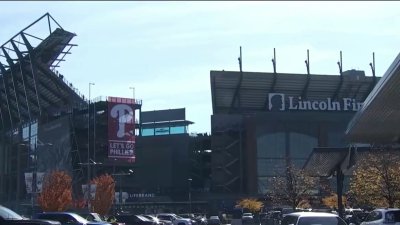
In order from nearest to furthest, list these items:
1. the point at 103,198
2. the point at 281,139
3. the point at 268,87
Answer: the point at 103,198 → the point at 281,139 → the point at 268,87

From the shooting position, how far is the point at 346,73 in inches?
5433

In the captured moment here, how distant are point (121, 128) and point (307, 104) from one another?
33.8m

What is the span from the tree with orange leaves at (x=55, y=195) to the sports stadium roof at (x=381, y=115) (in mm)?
41474

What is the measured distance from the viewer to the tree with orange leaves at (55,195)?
240 ft

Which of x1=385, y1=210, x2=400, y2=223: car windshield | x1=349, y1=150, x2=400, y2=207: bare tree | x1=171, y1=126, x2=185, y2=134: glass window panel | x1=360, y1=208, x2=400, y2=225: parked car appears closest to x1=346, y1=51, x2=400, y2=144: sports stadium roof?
x1=349, y1=150, x2=400, y2=207: bare tree

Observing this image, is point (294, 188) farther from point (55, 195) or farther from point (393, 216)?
point (393, 216)

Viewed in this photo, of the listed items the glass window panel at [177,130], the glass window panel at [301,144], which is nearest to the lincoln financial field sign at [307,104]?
the glass window panel at [301,144]

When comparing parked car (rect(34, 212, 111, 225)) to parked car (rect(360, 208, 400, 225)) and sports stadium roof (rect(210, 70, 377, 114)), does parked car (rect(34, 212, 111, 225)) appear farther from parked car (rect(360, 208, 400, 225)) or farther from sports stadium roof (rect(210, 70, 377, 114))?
sports stadium roof (rect(210, 70, 377, 114))

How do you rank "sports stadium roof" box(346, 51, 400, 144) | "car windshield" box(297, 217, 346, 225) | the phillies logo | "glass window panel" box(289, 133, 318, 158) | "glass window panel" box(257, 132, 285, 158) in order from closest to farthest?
"car windshield" box(297, 217, 346, 225), "sports stadium roof" box(346, 51, 400, 144), the phillies logo, "glass window panel" box(257, 132, 285, 158), "glass window panel" box(289, 133, 318, 158)

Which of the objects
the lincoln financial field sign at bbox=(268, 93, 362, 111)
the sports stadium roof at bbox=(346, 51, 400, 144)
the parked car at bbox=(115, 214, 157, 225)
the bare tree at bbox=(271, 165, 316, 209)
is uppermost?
the lincoln financial field sign at bbox=(268, 93, 362, 111)

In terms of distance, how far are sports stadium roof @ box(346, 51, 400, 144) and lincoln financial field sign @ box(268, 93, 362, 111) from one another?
82.0 meters

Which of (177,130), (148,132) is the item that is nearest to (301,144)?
(177,130)

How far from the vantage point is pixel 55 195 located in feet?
244

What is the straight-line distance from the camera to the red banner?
11356 cm
